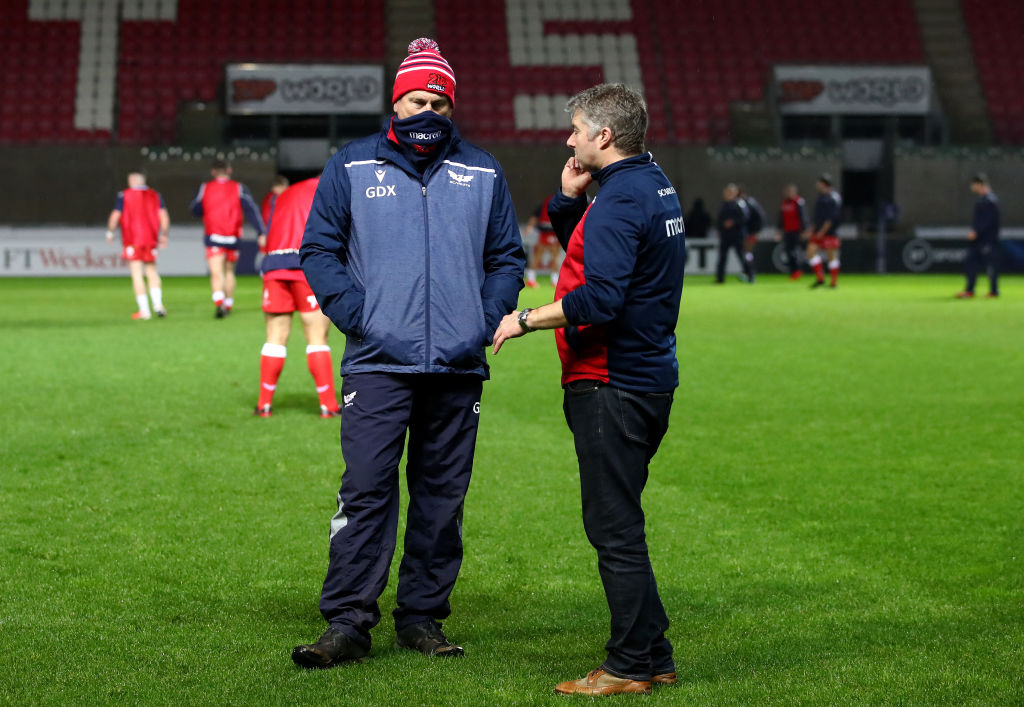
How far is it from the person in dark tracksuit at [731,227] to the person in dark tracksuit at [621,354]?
23876 millimetres

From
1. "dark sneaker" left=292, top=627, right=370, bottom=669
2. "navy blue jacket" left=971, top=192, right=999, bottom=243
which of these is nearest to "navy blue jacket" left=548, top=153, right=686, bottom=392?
"dark sneaker" left=292, top=627, right=370, bottom=669

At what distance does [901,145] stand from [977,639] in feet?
108

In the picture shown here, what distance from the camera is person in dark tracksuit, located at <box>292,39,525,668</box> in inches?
171

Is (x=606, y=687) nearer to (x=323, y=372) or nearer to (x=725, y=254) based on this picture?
(x=323, y=372)

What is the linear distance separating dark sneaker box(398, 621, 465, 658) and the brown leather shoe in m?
0.48

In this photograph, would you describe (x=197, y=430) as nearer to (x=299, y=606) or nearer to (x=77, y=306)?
(x=299, y=606)

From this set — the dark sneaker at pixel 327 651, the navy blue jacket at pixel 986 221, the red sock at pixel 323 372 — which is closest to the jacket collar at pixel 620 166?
the dark sneaker at pixel 327 651

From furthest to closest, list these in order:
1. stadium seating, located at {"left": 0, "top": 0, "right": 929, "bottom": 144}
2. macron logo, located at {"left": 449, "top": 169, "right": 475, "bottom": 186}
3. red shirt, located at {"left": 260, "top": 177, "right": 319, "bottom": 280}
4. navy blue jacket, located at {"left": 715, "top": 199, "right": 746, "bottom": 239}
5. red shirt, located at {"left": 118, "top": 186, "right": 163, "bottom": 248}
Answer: stadium seating, located at {"left": 0, "top": 0, "right": 929, "bottom": 144}, navy blue jacket, located at {"left": 715, "top": 199, "right": 746, "bottom": 239}, red shirt, located at {"left": 118, "top": 186, "right": 163, "bottom": 248}, red shirt, located at {"left": 260, "top": 177, "right": 319, "bottom": 280}, macron logo, located at {"left": 449, "top": 169, "right": 475, "bottom": 186}

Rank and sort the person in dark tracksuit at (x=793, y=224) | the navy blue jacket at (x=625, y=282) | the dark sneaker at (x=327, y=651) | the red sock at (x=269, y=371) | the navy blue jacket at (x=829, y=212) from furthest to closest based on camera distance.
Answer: the person in dark tracksuit at (x=793, y=224) → the navy blue jacket at (x=829, y=212) → the red sock at (x=269, y=371) → the dark sneaker at (x=327, y=651) → the navy blue jacket at (x=625, y=282)

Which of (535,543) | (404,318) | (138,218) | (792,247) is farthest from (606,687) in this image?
(792,247)

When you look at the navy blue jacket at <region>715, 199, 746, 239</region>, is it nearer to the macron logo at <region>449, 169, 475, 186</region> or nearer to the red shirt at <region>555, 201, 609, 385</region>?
the macron logo at <region>449, 169, 475, 186</region>

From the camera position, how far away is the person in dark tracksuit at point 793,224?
29609 millimetres

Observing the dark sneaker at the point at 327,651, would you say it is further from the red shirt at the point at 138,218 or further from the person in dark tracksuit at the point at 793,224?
the person in dark tracksuit at the point at 793,224

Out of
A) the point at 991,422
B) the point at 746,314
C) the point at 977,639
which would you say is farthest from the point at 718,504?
the point at 746,314
